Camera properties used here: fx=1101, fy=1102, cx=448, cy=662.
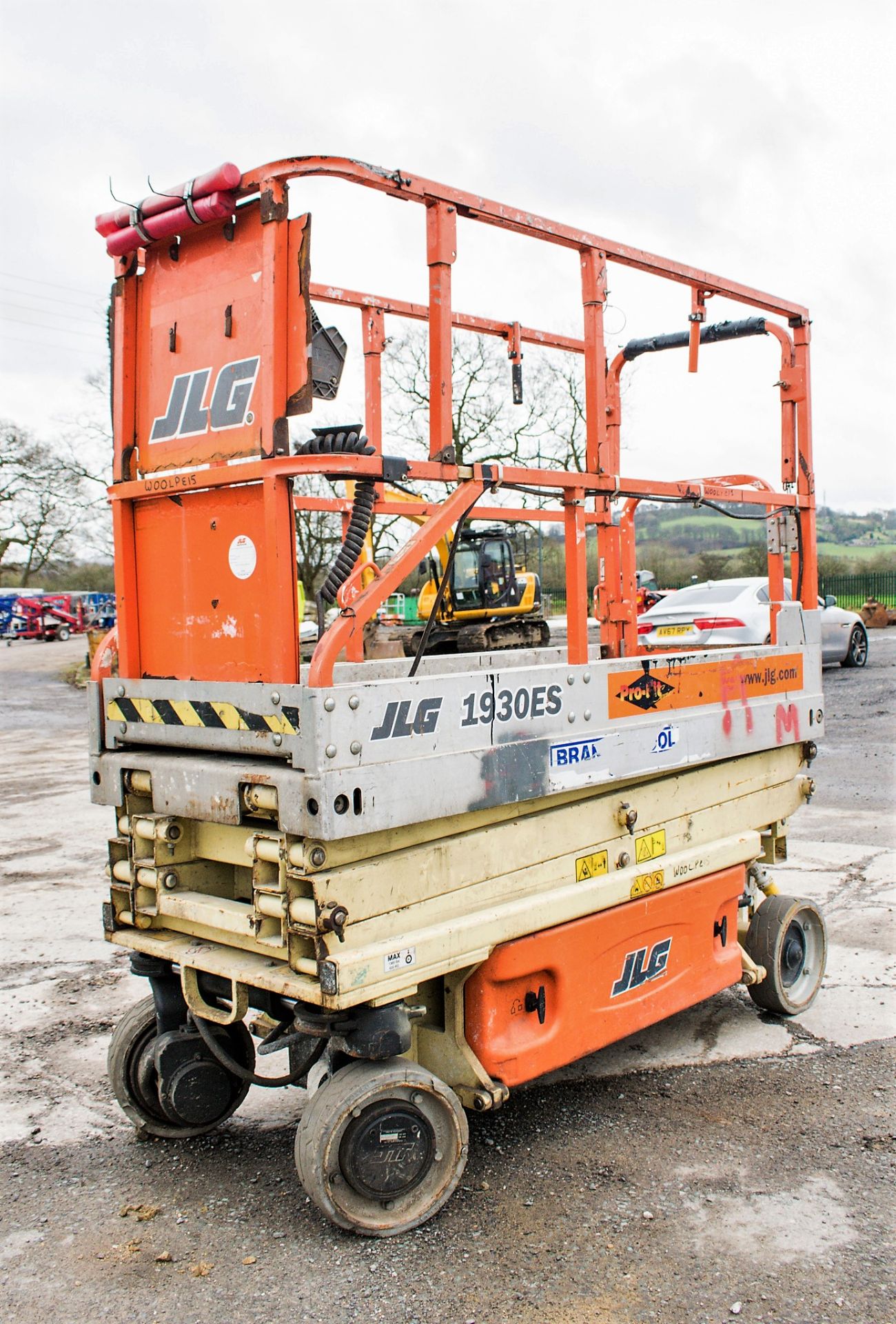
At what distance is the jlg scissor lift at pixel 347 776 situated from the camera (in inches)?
124

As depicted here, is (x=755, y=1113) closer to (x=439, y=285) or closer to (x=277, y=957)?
(x=277, y=957)

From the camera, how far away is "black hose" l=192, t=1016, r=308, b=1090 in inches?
142

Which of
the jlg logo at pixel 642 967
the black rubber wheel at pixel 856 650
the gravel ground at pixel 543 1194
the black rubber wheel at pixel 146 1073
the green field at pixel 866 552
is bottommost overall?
the gravel ground at pixel 543 1194

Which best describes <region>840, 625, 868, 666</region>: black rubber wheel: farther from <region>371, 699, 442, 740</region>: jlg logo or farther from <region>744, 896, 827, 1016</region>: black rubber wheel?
<region>371, 699, 442, 740</region>: jlg logo

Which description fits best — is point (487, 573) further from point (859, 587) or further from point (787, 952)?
point (859, 587)

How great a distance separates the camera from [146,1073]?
12.8 ft

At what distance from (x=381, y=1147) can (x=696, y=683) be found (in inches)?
82.7

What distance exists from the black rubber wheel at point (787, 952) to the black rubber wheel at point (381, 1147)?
205 centimetres

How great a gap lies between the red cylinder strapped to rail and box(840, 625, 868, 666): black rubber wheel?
50.8 feet

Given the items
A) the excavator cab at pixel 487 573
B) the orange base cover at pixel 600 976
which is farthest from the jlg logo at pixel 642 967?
the excavator cab at pixel 487 573

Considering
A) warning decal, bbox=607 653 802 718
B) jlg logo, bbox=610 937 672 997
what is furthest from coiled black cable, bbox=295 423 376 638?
jlg logo, bbox=610 937 672 997

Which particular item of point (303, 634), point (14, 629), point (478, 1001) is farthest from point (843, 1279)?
point (14, 629)

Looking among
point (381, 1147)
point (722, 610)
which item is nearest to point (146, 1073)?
point (381, 1147)

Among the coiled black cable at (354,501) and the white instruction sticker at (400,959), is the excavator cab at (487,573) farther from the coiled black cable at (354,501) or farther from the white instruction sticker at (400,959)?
the white instruction sticker at (400,959)
